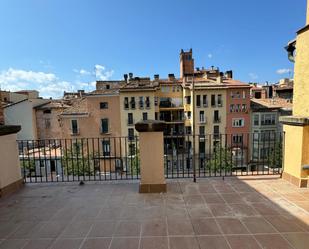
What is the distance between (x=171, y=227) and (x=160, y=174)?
1095 millimetres

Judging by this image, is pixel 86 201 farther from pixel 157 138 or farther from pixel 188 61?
pixel 188 61

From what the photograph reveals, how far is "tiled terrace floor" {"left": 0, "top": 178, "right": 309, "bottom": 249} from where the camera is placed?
2.03 m

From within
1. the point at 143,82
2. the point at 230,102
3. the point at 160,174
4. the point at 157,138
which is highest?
the point at 143,82

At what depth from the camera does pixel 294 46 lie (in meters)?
3.67

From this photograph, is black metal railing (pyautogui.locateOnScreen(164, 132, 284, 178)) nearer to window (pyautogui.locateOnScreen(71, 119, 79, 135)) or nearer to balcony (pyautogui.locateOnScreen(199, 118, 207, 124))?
balcony (pyautogui.locateOnScreen(199, 118, 207, 124))

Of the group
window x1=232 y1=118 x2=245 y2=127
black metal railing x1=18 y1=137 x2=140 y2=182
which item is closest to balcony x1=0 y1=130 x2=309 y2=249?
black metal railing x1=18 y1=137 x2=140 y2=182

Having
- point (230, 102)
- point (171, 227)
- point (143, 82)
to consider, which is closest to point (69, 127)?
point (143, 82)

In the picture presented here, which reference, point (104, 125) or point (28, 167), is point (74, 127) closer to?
point (104, 125)

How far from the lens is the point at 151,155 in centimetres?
325

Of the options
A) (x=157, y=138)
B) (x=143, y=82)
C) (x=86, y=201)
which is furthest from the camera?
(x=143, y=82)

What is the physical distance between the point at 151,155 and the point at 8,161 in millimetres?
2457

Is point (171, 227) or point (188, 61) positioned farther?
point (188, 61)

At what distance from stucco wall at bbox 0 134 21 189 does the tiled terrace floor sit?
0.29m

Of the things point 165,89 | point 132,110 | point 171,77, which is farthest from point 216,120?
point 132,110
